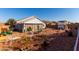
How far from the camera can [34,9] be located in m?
5.43

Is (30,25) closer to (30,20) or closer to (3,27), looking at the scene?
(30,20)

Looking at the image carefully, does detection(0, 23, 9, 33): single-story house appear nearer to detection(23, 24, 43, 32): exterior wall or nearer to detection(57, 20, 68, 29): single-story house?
detection(23, 24, 43, 32): exterior wall

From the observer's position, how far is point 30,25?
5484 millimetres

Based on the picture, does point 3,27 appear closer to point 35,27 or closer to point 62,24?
point 35,27

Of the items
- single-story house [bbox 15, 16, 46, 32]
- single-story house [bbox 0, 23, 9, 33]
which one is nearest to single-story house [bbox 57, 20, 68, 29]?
single-story house [bbox 15, 16, 46, 32]

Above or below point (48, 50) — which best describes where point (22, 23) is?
above

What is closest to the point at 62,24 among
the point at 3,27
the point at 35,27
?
the point at 35,27

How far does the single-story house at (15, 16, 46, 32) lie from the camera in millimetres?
5457

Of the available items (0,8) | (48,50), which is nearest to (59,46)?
(48,50)

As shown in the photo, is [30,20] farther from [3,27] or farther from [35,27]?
[3,27]

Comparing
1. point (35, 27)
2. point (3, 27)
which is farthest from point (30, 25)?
point (3, 27)

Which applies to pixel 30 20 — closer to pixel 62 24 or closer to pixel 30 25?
pixel 30 25
